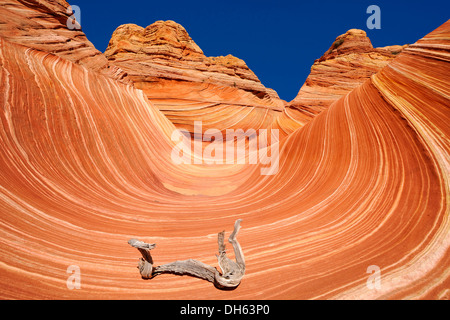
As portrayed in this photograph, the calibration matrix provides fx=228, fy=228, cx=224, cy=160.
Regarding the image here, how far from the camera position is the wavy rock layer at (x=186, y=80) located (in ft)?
37.9

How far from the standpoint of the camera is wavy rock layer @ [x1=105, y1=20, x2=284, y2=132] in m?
11.6

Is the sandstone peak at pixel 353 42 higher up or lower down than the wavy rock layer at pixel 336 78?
higher up

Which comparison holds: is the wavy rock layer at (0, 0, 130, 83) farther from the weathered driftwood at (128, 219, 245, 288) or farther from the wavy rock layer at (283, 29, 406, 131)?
the wavy rock layer at (283, 29, 406, 131)

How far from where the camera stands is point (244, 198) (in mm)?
3969

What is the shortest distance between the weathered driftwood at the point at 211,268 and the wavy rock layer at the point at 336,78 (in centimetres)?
968

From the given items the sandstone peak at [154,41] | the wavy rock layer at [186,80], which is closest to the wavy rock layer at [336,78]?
the wavy rock layer at [186,80]

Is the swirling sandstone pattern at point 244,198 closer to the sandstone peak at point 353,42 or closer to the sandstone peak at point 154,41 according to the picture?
the sandstone peak at point 154,41

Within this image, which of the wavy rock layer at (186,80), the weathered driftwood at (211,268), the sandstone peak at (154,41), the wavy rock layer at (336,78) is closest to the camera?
the weathered driftwood at (211,268)

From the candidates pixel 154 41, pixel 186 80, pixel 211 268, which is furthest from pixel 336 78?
pixel 211 268

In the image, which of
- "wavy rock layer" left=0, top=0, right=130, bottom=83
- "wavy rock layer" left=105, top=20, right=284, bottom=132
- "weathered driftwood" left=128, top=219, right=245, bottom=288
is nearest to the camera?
"weathered driftwood" left=128, top=219, right=245, bottom=288

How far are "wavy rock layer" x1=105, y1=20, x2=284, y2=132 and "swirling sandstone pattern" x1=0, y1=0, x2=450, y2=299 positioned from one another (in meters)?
6.46

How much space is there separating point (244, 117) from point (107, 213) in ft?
35.7

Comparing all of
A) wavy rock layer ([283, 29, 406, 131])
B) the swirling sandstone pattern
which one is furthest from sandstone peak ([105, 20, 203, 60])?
the swirling sandstone pattern

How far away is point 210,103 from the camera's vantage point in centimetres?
1221
